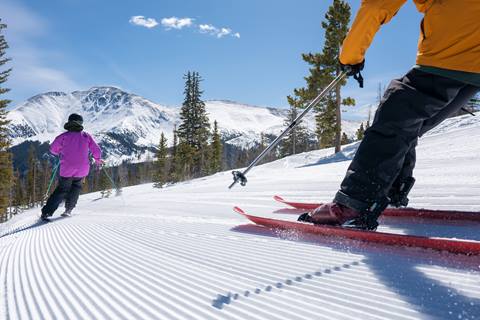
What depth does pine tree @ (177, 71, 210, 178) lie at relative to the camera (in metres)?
40.4

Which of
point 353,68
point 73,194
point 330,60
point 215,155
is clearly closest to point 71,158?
point 73,194

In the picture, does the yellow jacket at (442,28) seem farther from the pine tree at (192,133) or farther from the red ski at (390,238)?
the pine tree at (192,133)

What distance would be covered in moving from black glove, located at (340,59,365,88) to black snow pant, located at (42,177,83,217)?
18.0 ft

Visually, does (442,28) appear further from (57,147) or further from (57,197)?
(57,147)

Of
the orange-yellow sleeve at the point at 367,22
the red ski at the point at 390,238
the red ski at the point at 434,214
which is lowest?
the red ski at the point at 390,238

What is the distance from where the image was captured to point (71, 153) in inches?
256

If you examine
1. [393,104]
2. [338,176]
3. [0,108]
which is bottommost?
[338,176]

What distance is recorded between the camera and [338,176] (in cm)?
589

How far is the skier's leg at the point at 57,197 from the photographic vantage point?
241 inches

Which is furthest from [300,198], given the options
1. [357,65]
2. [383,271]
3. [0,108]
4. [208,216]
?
[0,108]

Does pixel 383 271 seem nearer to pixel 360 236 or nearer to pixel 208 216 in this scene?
pixel 360 236

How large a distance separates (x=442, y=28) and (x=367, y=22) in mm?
418

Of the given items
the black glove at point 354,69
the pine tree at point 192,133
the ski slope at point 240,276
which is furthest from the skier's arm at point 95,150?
the pine tree at point 192,133

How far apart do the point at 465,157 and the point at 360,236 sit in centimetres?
405
